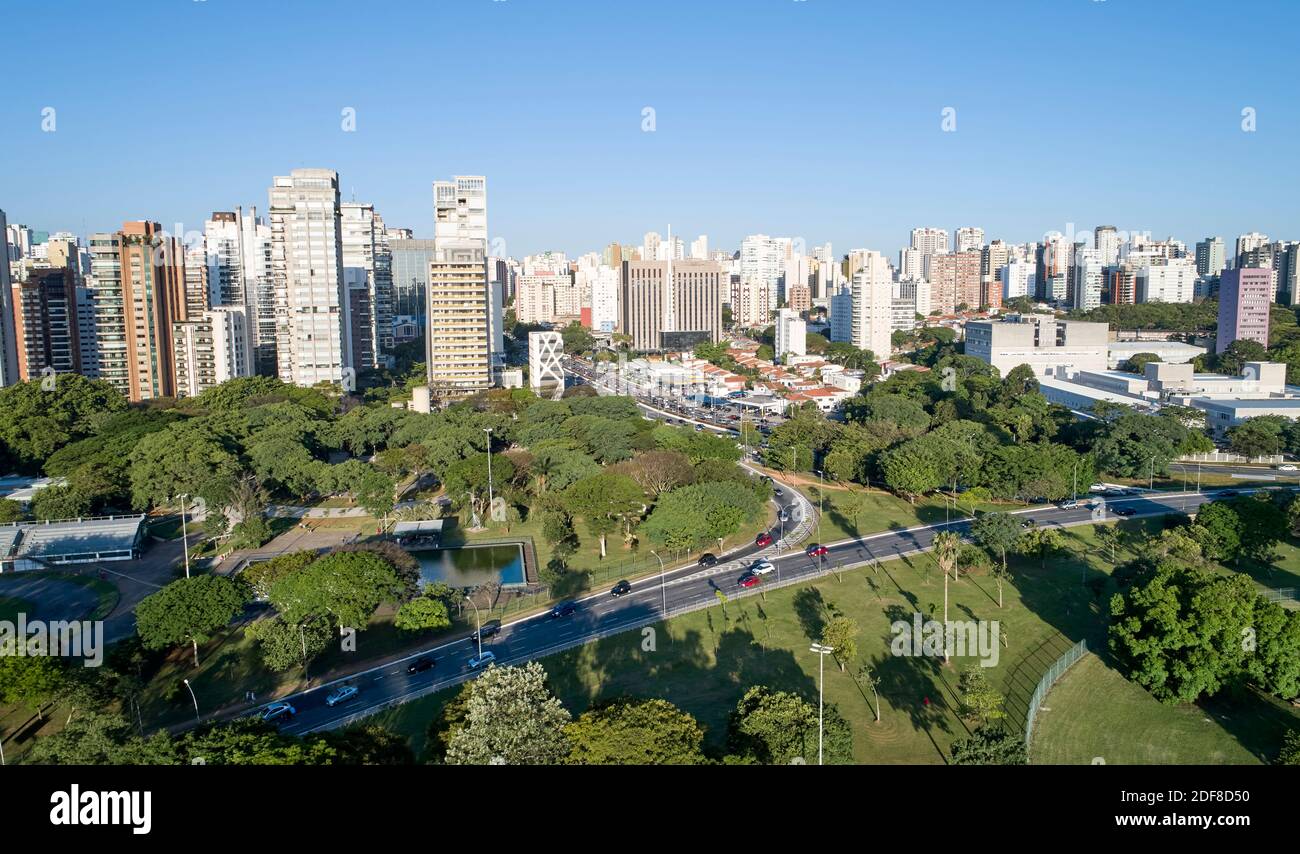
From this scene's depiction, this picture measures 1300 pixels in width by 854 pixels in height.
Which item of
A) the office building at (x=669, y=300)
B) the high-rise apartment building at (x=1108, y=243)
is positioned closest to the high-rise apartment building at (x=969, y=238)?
the high-rise apartment building at (x=1108, y=243)

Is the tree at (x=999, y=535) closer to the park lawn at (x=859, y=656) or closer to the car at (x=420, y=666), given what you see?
the park lawn at (x=859, y=656)

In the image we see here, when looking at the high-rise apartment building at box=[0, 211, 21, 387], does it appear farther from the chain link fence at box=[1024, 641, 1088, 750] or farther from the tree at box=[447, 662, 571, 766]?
the chain link fence at box=[1024, 641, 1088, 750]

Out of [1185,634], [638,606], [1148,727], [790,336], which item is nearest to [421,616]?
[638,606]

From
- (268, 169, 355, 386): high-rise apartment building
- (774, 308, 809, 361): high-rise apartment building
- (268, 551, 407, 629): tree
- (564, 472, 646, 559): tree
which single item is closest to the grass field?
(268, 551, 407, 629): tree

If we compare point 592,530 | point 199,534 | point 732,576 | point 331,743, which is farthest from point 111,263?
point 331,743

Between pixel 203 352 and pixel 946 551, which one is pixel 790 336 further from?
pixel 946 551
